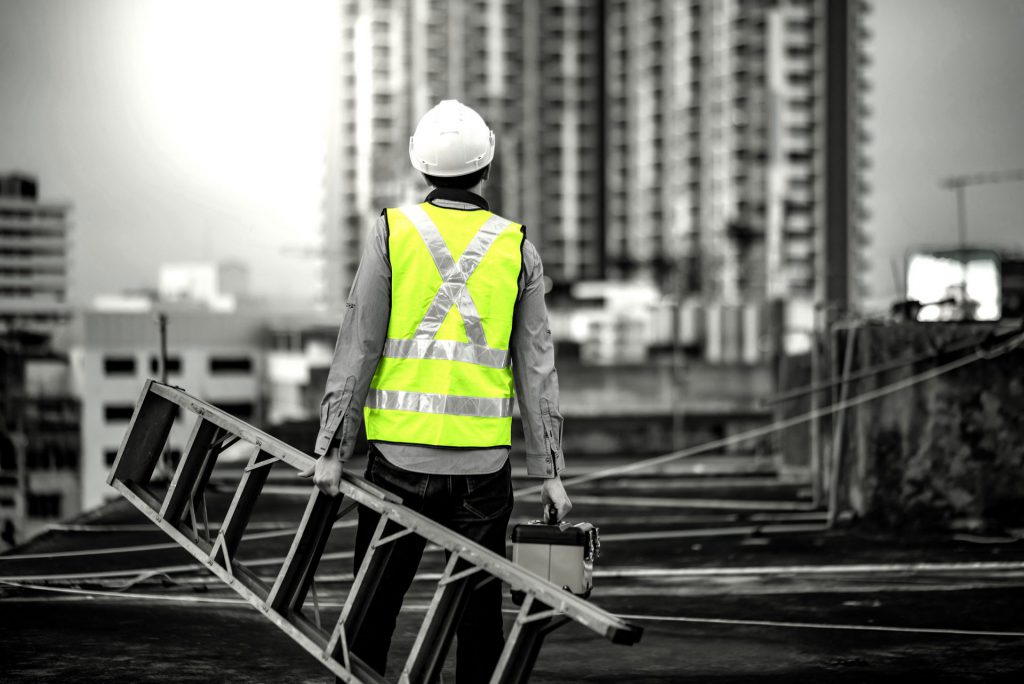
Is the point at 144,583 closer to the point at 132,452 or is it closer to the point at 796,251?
the point at 132,452

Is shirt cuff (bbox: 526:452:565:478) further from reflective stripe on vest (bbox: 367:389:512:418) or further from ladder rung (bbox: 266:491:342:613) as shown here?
ladder rung (bbox: 266:491:342:613)

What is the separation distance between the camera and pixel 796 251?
142000mm

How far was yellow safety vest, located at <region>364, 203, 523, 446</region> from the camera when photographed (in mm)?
3961

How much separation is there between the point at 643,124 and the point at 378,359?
155189mm

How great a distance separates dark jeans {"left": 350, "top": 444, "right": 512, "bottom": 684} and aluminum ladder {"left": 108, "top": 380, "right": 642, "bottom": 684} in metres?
0.04

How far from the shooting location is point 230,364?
68125 mm

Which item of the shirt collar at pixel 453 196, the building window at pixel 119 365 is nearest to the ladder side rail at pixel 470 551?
the shirt collar at pixel 453 196

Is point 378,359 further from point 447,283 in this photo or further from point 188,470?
point 188,470

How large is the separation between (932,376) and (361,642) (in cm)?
563

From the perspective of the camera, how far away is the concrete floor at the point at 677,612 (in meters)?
5.16

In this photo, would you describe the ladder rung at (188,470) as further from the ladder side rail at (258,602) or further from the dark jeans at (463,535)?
the dark jeans at (463,535)

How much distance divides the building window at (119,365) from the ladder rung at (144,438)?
49.1m

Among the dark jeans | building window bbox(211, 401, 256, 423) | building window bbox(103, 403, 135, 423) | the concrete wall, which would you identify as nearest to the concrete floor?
the concrete wall

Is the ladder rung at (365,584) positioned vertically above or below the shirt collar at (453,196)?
below
